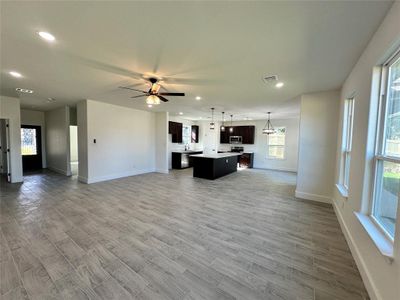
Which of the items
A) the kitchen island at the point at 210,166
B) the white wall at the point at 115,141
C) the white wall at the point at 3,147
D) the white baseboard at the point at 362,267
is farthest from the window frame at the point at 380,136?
the white wall at the point at 3,147

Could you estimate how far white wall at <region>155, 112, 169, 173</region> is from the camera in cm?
752

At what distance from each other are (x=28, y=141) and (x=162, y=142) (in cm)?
599

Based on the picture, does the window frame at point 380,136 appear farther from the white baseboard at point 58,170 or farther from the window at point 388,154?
the white baseboard at point 58,170

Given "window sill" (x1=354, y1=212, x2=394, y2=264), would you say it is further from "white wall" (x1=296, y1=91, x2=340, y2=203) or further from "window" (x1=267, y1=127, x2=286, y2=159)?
"window" (x1=267, y1=127, x2=286, y2=159)

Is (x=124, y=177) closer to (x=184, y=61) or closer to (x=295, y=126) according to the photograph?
(x=184, y=61)

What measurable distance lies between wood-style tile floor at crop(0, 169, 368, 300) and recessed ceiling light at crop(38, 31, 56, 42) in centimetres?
267

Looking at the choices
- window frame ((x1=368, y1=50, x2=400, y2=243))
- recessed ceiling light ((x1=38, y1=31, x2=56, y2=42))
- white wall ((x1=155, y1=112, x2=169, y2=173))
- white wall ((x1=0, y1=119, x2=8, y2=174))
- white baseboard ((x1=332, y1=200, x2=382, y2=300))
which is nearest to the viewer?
white baseboard ((x1=332, y1=200, x2=382, y2=300))

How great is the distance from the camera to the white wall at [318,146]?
4.07 metres

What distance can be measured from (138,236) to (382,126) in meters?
3.38

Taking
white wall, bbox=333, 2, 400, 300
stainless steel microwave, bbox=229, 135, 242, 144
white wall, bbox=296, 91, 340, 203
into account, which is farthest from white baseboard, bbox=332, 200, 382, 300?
stainless steel microwave, bbox=229, 135, 242, 144

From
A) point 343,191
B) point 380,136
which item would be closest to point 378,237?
point 380,136

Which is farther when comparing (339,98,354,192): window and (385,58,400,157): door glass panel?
(339,98,354,192): window

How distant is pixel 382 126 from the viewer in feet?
6.26

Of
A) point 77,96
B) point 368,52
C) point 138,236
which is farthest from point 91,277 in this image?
point 77,96
